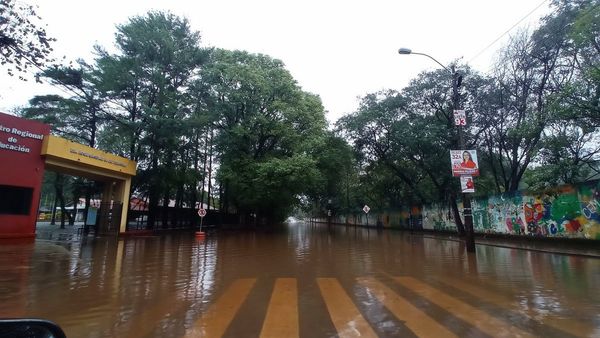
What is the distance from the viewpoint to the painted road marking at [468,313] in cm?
498

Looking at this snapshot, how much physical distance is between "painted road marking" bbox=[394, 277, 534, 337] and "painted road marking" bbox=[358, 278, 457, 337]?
20.2 inches

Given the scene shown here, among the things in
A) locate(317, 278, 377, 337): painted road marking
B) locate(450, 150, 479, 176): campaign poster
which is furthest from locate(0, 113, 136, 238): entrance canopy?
locate(450, 150, 479, 176): campaign poster

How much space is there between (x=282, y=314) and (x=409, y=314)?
202 centimetres

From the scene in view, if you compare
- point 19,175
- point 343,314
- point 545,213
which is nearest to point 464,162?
point 545,213

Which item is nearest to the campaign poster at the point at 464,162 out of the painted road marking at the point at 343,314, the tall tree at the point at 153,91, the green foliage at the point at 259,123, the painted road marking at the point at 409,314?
the painted road marking at the point at 409,314

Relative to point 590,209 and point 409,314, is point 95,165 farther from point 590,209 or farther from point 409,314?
point 590,209

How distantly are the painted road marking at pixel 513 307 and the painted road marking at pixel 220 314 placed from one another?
458 centimetres

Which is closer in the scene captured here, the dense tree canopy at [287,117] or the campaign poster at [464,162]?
the campaign poster at [464,162]

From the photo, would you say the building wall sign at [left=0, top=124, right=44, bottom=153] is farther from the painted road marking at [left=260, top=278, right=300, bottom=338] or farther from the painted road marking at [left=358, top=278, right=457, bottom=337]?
the painted road marking at [left=358, top=278, right=457, bottom=337]

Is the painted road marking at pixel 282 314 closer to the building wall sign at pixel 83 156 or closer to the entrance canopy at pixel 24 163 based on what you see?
the entrance canopy at pixel 24 163

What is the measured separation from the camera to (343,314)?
5.91m

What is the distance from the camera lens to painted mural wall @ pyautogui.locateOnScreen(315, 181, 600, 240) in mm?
16719

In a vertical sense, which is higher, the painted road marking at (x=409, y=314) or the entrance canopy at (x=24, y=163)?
the entrance canopy at (x=24, y=163)

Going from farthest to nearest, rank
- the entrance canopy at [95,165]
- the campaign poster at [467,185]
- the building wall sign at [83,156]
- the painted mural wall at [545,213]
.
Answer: the entrance canopy at [95,165]
the building wall sign at [83,156]
the painted mural wall at [545,213]
the campaign poster at [467,185]
